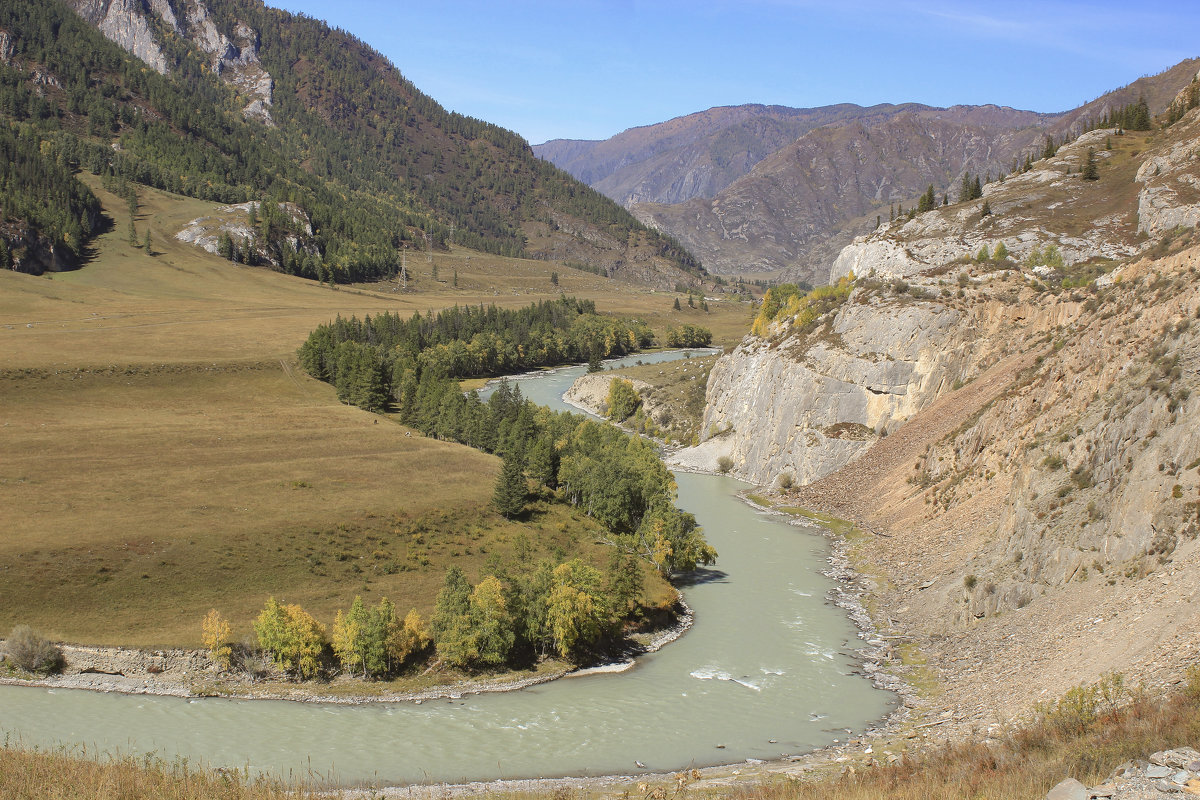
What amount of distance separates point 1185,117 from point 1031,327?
51275 millimetres

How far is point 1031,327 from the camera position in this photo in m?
73.2

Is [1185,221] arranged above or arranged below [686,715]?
above

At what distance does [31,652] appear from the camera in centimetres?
3738

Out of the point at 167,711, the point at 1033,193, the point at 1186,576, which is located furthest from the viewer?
the point at 1033,193

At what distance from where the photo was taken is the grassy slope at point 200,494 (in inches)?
1743

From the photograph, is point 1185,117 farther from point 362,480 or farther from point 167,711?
point 167,711

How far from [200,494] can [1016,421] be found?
5715cm

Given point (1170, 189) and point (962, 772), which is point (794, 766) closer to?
point (962, 772)

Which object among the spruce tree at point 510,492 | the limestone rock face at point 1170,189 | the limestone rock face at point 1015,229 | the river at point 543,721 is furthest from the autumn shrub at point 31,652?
the limestone rock face at point 1170,189

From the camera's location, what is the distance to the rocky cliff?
34812 millimetres

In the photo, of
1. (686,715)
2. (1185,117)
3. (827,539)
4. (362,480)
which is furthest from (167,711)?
(1185,117)

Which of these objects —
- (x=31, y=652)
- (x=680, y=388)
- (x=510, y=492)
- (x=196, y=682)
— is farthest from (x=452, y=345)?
(x=31, y=652)

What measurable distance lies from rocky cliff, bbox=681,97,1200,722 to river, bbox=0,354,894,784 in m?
6.17

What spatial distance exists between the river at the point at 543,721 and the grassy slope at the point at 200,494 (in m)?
6.32
